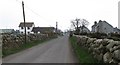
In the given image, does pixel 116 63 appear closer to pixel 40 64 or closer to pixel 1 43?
pixel 40 64

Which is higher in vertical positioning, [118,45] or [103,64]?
[118,45]

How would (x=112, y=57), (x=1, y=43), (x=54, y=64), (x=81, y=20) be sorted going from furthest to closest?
(x=81, y=20)
(x=1, y=43)
(x=54, y=64)
(x=112, y=57)

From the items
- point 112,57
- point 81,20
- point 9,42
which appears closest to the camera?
point 112,57

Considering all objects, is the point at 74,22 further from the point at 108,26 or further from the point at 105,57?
the point at 105,57

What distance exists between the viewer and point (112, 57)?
10.7 metres

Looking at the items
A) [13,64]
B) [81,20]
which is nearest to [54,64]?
[13,64]

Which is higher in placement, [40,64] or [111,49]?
[111,49]

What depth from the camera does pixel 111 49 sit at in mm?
11148

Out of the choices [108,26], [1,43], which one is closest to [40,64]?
[1,43]

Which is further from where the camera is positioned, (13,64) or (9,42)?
(9,42)

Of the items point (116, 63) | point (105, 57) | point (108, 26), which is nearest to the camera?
point (116, 63)

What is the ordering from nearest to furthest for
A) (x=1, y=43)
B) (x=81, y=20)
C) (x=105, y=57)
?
(x=105, y=57) → (x=1, y=43) → (x=81, y=20)

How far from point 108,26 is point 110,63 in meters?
130

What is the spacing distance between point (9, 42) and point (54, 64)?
61.3 feet
